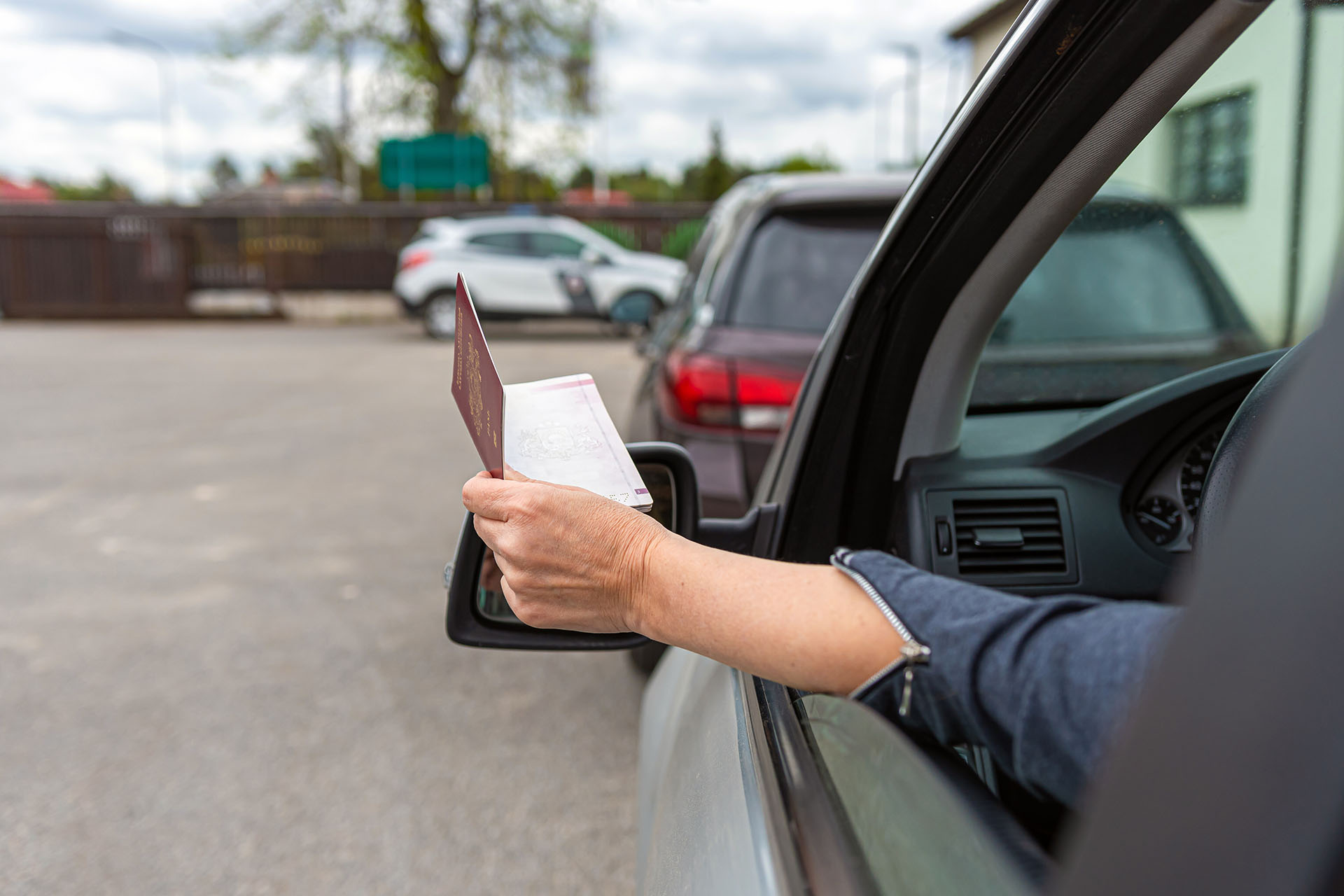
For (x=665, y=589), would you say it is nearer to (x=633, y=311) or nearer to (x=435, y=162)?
(x=633, y=311)

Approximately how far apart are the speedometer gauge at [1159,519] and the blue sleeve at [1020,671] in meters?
0.78

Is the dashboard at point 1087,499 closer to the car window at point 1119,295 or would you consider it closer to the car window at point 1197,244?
the car window at point 1197,244

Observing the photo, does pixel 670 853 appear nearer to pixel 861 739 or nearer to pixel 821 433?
pixel 861 739

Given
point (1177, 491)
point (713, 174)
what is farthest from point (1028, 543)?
point (713, 174)

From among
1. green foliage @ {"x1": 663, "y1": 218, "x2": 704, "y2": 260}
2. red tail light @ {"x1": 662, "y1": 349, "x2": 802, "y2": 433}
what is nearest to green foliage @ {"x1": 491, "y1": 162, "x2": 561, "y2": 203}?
green foliage @ {"x1": 663, "y1": 218, "x2": 704, "y2": 260}

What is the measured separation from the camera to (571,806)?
114 inches

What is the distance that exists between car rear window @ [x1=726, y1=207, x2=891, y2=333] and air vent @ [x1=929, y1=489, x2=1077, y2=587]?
2216 millimetres

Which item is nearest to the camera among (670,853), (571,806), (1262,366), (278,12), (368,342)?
(670,853)

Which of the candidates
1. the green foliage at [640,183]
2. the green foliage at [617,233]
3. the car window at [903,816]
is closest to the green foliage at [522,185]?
the green foliage at [617,233]

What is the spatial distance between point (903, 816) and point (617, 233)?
21.5 m

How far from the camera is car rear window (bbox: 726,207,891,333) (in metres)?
3.73

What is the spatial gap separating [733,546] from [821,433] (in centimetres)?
20

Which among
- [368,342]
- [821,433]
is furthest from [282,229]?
[821,433]

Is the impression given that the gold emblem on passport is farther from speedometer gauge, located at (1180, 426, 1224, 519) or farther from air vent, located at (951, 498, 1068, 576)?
speedometer gauge, located at (1180, 426, 1224, 519)
